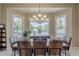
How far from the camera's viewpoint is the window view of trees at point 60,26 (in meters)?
9.76

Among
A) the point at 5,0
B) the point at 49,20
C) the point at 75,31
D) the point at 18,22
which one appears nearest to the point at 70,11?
the point at 75,31

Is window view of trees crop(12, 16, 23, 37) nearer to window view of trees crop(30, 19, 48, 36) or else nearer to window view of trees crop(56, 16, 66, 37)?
window view of trees crop(30, 19, 48, 36)

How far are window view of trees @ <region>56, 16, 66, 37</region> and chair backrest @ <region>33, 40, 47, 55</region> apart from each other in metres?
5.31

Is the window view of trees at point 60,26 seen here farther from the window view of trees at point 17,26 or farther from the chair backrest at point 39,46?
the chair backrest at point 39,46

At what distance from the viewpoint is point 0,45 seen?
779 centimetres

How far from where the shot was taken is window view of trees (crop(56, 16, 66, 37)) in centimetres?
976

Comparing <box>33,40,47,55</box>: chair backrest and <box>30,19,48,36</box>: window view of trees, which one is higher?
<box>30,19,48,36</box>: window view of trees

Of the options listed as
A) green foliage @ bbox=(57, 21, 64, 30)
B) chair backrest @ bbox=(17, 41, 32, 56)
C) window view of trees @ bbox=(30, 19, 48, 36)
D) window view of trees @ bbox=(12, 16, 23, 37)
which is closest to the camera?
chair backrest @ bbox=(17, 41, 32, 56)

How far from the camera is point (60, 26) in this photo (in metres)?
9.97

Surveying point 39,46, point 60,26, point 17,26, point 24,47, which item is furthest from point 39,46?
point 17,26

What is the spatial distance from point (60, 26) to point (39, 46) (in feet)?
18.7

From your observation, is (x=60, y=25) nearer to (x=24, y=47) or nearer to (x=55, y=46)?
(x=55, y=46)

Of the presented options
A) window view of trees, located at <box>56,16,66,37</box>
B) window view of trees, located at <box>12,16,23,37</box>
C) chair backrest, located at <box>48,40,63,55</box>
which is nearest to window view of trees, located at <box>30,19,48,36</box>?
window view of trees, located at <box>12,16,23,37</box>

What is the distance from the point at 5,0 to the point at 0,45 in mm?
6731
